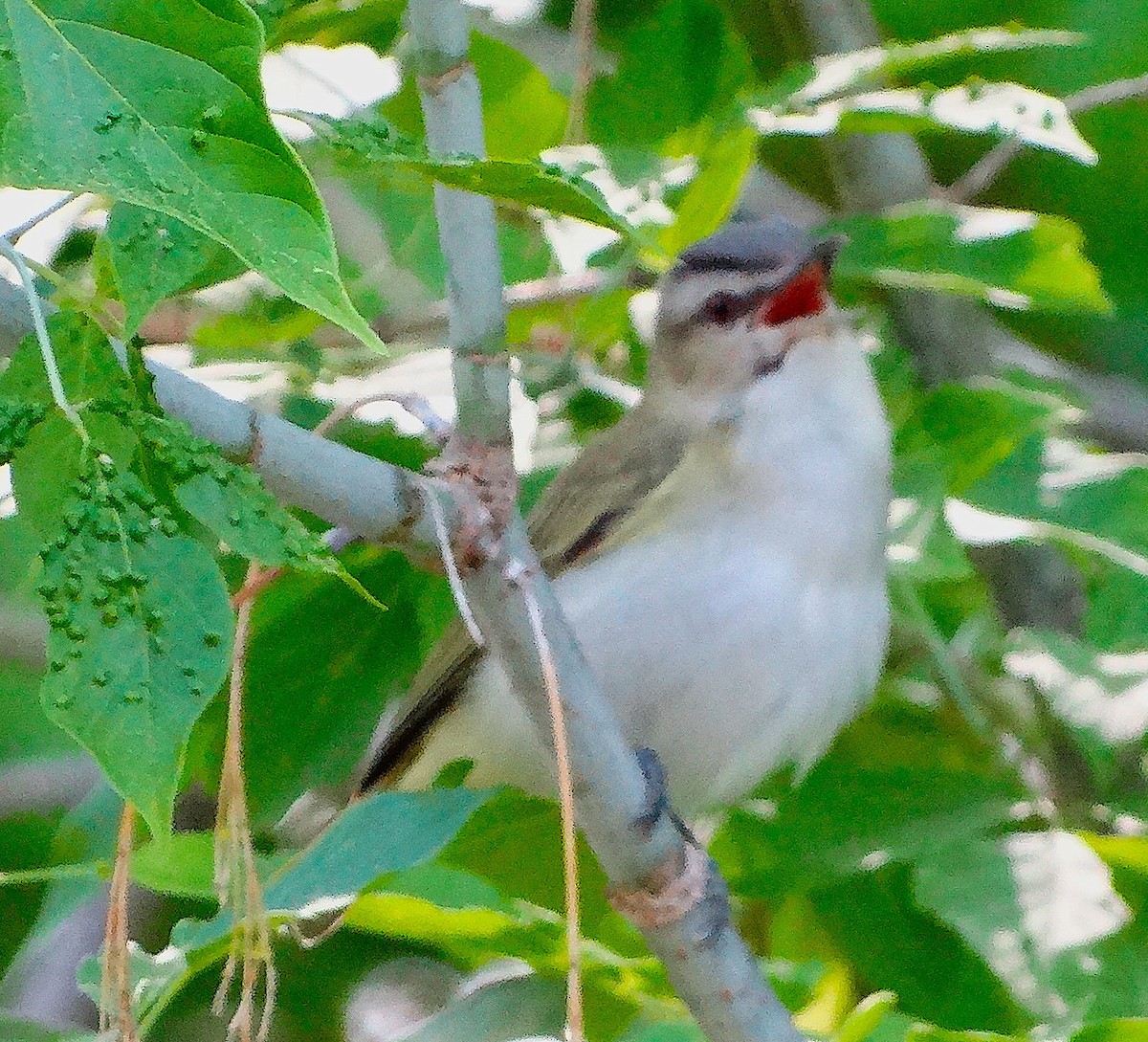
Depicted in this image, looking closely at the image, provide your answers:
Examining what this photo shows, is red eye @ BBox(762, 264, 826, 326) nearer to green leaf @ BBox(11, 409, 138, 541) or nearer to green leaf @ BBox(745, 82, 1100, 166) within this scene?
green leaf @ BBox(745, 82, 1100, 166)

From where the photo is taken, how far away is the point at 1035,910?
1724 millimetres

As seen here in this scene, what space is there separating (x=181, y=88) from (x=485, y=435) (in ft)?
1.25

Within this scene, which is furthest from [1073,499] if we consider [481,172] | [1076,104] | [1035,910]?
[481,172]

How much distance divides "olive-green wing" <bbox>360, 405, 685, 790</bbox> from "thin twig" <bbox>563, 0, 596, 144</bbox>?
403 mm

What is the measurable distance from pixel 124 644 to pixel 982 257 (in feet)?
4.59

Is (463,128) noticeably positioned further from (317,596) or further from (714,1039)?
(317,596)

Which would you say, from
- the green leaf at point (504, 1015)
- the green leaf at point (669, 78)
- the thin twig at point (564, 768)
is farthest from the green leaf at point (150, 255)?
the green leaf at point (669, 78)

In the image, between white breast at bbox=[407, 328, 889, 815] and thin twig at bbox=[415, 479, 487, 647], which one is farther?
white breast at bbox=[407, 328, 889, 815]

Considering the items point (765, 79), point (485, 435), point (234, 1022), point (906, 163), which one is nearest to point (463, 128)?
point (485, 435)

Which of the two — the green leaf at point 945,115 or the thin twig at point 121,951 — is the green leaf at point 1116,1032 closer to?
the thin twig at point 121,951

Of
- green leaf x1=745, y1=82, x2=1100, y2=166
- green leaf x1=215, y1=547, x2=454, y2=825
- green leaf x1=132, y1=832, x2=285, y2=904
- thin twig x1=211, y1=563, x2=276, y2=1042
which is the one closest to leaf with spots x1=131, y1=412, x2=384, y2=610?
thin twig x1=211, y1=563, x2=276, y2=1042

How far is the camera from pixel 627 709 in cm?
213

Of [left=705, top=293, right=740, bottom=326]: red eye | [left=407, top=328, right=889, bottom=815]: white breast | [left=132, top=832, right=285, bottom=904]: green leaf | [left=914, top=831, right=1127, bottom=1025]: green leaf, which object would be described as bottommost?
[left=914, top=831, right=1127, bottom=1025]: green leaf

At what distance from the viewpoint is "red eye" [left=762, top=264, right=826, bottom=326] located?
209 centimetres
